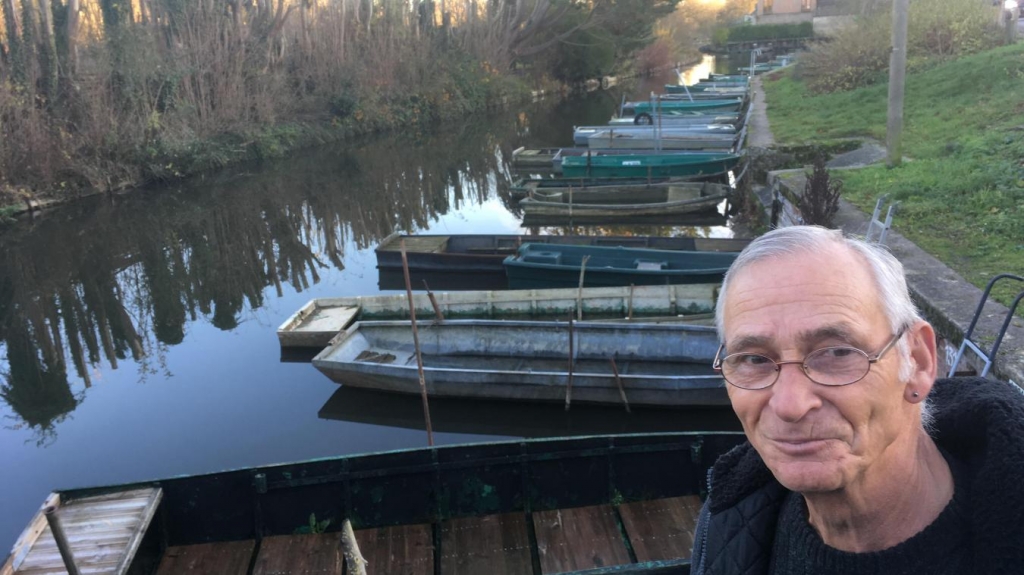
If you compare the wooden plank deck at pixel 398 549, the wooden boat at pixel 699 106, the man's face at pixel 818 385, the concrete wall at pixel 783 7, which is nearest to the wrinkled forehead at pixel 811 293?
the man's face at pixel 818 385

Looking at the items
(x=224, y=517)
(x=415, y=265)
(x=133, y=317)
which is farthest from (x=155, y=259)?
(x=224, y=517)

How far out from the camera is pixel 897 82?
414 inches

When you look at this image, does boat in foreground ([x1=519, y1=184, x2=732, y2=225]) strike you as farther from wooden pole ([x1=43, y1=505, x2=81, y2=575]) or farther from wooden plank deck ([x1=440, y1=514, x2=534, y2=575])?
wooden pole ([x1=43, y1=505, x2=81, y2=575])

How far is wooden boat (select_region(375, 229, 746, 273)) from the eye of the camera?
37.9 ft

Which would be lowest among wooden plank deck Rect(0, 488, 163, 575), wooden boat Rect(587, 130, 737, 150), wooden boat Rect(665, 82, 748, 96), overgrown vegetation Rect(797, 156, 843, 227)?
wooden plank deck Rect(0, 488, 163, 575)

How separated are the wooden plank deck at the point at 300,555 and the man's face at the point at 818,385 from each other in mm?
4120

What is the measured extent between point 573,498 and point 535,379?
90.9 inches

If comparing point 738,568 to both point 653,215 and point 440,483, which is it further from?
point 653,215

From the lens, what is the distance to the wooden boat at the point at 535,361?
7.37 meters

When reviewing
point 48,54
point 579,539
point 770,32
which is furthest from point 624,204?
point 770,32

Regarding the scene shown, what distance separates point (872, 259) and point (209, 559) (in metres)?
4.80

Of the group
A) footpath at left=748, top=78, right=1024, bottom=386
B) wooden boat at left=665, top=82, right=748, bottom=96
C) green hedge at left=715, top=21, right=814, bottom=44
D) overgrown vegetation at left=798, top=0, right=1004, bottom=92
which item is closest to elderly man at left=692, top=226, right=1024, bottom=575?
footpath at left=748, top=78, right=1024, bottom=386

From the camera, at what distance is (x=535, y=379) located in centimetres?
750

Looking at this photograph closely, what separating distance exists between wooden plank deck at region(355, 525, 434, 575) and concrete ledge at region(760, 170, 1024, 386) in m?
3.37
